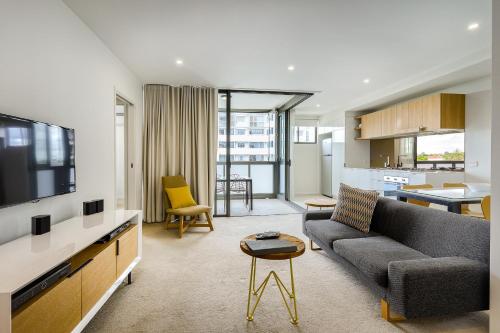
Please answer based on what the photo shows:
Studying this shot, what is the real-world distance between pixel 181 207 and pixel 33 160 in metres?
2.48

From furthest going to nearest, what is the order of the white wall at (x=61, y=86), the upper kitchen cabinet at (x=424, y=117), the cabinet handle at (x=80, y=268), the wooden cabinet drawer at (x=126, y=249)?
the upper kitchen cabinet at (x=424, y=117), the wooden cabinet drawer at (x=126, y=249), the white wall at (x=61, y=86), the cabinet handle at (x=80, y=268)

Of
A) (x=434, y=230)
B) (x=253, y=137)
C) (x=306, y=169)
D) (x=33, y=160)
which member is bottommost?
(x=434, y=230)

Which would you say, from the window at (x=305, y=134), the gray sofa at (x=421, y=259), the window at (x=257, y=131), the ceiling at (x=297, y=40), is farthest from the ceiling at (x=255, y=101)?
the gray sofa at (x=421, y=259)

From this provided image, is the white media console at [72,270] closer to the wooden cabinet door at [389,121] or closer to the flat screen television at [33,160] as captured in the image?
the flat screen television at [33,160]

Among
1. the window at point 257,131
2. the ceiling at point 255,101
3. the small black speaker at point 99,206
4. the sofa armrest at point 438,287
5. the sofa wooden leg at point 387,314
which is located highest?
the ceiling at point 255,101

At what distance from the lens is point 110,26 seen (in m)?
2.80

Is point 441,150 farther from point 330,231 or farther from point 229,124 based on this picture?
point 229,124

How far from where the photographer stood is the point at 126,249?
2.35 meters

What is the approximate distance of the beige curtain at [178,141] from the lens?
4.73 metres

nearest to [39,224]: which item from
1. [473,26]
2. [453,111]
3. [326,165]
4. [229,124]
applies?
[229,124]

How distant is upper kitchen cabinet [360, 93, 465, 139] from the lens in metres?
4.34

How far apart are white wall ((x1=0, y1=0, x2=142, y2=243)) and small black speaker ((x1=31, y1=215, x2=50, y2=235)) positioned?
0.30ft

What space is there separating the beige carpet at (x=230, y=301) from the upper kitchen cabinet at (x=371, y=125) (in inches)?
149

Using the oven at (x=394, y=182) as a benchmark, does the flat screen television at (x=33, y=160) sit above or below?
above
